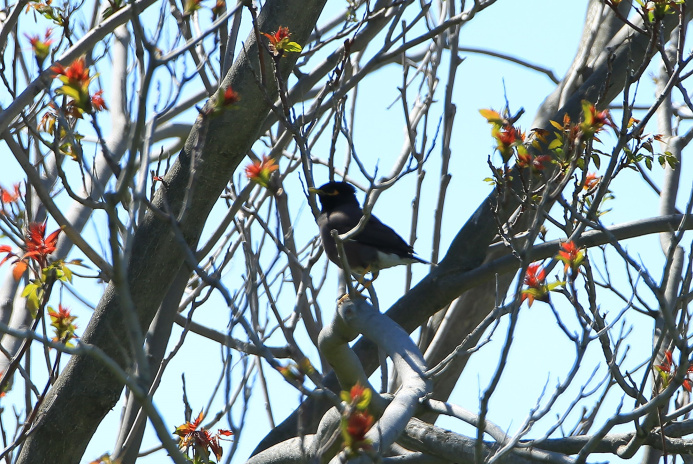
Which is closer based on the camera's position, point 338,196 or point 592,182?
point 592,182

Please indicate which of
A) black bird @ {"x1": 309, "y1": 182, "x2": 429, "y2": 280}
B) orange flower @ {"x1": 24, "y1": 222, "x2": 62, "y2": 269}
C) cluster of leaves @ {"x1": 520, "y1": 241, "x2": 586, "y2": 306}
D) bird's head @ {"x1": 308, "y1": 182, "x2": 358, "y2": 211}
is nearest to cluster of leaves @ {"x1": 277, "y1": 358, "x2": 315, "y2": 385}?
cluster of leaves @ {"x1": 520, "y1": 241, "x2": 586, "y2": 306}

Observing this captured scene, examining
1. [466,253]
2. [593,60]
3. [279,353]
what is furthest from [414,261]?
[593,60]

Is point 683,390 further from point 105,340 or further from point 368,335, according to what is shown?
point 105,340

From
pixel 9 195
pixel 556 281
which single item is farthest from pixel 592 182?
pixel 9 195

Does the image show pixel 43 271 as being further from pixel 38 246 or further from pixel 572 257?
pixel 572 257

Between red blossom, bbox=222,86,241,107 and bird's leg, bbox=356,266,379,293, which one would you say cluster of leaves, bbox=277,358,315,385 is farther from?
bird's leg, bbox=356,266,379,293

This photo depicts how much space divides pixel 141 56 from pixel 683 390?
3.96 m

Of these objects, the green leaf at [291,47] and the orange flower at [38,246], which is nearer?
the orange flower at [38,246]

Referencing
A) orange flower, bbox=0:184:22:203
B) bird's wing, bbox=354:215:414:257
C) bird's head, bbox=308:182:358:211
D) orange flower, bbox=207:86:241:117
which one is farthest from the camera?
bird's head, bbox=308:182:358:211

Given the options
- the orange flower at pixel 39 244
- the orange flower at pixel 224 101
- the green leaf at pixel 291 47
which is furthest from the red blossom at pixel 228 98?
the orange flower at pixel 39 244

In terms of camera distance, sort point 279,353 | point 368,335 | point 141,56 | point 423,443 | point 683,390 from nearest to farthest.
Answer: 1. point 141,56
2. point 423,443
3. point 368,335
4. point 683,390
5. point 279,353

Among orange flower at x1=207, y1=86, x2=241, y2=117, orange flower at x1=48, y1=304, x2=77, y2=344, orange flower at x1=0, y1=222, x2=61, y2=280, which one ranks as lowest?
orange flower at x1=48, y1=304, x2=77, y2=344

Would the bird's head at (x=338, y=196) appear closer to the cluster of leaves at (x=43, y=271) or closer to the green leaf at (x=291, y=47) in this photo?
the green leaf at (x=291, y=47)

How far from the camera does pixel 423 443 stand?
3.41 m
